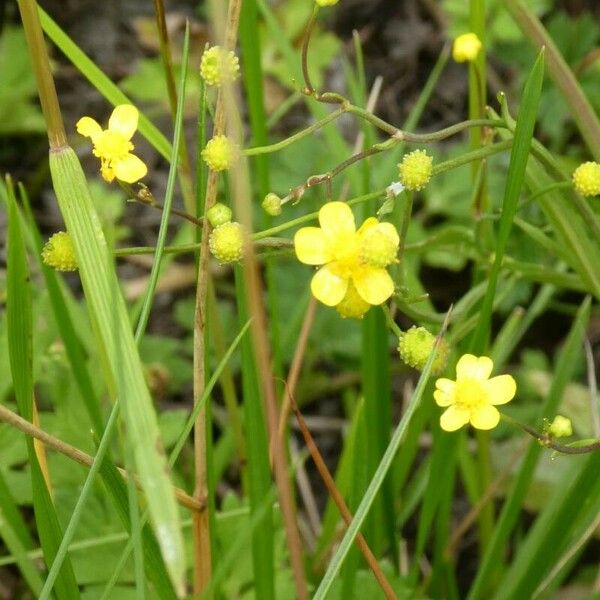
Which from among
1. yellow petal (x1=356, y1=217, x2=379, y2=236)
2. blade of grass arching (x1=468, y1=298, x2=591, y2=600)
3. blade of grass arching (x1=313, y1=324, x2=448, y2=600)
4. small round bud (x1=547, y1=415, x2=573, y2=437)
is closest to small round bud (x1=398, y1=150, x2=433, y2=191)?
yellow petal (x1=356, y1=217, x2=379, y2=236)

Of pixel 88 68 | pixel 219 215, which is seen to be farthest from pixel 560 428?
pixel 88 68

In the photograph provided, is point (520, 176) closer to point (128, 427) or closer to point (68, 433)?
point (128, 427)

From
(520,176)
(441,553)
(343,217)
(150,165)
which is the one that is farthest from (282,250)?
(150,165)

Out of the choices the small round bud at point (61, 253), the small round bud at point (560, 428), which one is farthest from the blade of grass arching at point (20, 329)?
the small round bud at point (560, 428)

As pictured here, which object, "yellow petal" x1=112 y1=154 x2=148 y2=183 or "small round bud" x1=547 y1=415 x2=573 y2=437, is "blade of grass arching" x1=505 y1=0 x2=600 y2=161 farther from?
"yellow petal" x1=112 y1=154 x2=148 y2=183

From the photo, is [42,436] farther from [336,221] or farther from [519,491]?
[519,491]
